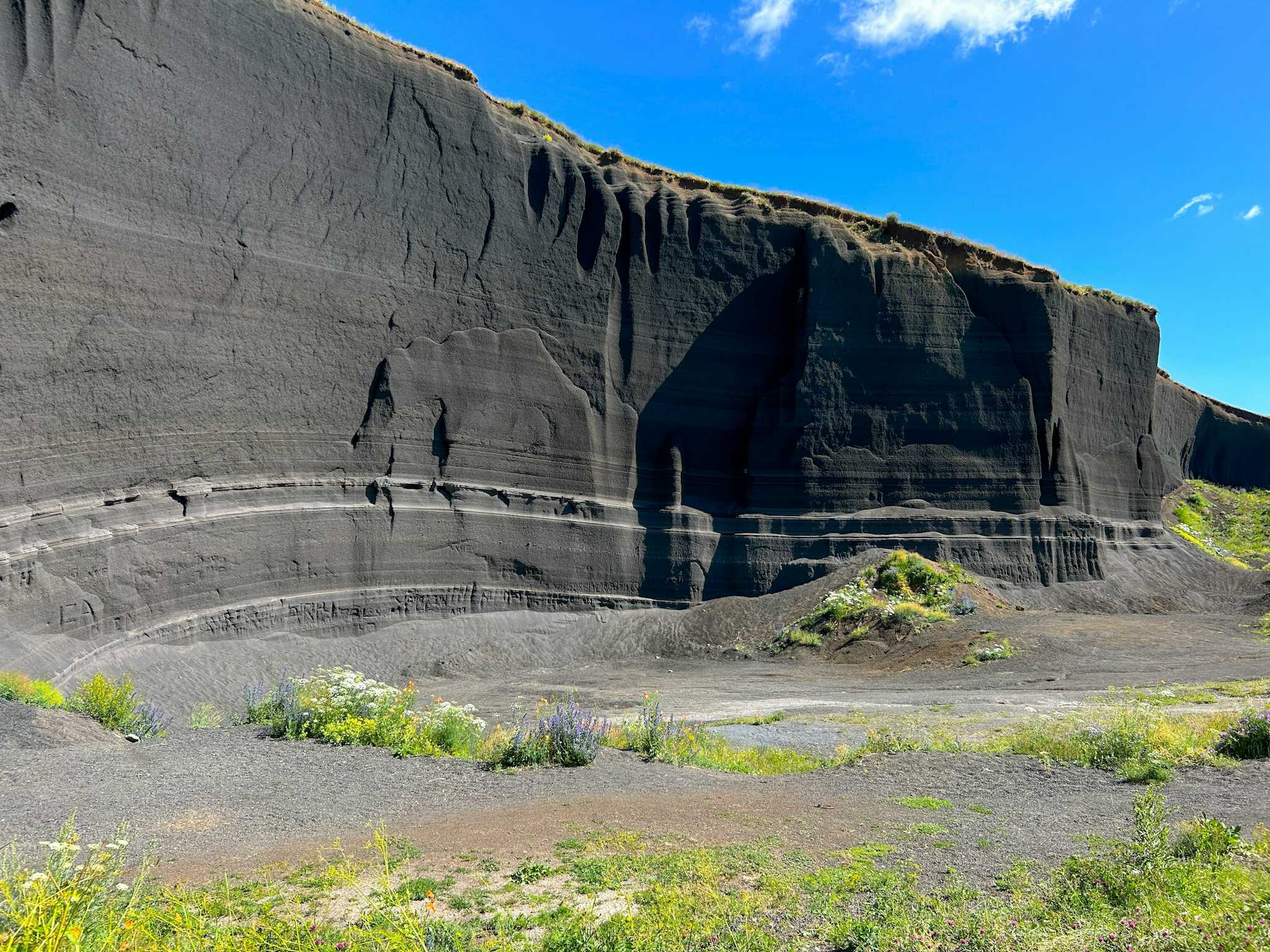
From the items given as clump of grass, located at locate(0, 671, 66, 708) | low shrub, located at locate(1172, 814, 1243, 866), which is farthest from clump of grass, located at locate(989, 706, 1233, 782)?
clump of grass, located at locate(0, 671, 66, 708)

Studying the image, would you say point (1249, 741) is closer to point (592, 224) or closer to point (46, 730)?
point (46, 730)

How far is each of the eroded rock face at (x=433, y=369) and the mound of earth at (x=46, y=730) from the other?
5644 millimetres

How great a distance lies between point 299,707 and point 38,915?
21.0 feet

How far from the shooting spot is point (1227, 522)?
150 ft

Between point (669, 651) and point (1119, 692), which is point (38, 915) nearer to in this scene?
point (1119, 692)

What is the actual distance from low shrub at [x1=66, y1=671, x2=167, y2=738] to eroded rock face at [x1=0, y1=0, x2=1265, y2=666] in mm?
4325

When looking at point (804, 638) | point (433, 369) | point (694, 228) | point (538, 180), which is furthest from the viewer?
point (694, 228)

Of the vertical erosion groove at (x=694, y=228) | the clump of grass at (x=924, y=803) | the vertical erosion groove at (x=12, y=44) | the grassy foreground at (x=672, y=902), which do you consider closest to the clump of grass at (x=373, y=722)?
the grassy foreground at (x=672, y=902)

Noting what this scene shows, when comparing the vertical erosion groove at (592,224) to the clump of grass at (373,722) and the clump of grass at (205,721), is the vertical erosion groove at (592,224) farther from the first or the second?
the clump of grass at (373,722)

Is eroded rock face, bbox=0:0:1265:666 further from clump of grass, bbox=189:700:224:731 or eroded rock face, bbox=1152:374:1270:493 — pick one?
eroded rock face, bbox=1152:374:1270:493

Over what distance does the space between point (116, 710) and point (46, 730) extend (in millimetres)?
1598

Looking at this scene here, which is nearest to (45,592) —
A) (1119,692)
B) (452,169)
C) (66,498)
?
(66,498)

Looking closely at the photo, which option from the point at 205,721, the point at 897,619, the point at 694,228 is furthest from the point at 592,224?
the point at 205,721

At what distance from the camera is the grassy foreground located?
3.61m
